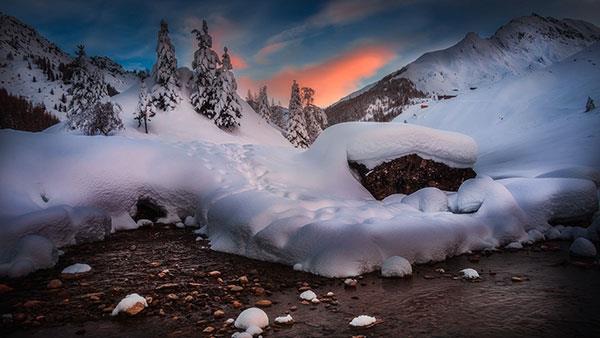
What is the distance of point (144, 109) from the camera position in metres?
32.2

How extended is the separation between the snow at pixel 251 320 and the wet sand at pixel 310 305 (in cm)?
10

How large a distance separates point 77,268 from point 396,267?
213 inches

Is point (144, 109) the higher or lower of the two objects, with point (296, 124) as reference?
higher

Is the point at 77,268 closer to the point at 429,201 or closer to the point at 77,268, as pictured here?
the point at 77,268

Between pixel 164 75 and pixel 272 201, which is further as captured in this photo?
pixel 164 75

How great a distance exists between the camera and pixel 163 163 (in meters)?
11.3

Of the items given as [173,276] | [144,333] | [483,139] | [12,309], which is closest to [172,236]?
[173,276]

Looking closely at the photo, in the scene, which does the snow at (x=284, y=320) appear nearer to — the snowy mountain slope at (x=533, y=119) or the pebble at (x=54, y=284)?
the pebble at (x=54, y=284)

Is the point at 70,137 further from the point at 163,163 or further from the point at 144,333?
the point at 144,333

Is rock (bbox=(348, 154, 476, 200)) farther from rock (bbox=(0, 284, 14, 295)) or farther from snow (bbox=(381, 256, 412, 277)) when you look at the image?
rock (bbox=(0, 284, 14, 295))

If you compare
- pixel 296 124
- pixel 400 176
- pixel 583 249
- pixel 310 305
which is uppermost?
pixel 296 124

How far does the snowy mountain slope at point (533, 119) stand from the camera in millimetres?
18734

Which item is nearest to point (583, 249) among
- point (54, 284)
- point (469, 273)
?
point (469, 273)

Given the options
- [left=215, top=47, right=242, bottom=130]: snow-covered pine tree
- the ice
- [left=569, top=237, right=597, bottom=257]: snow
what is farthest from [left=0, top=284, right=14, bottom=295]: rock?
[left=215, top=47, right=242, bottom=130]: snow-covered pine tree
